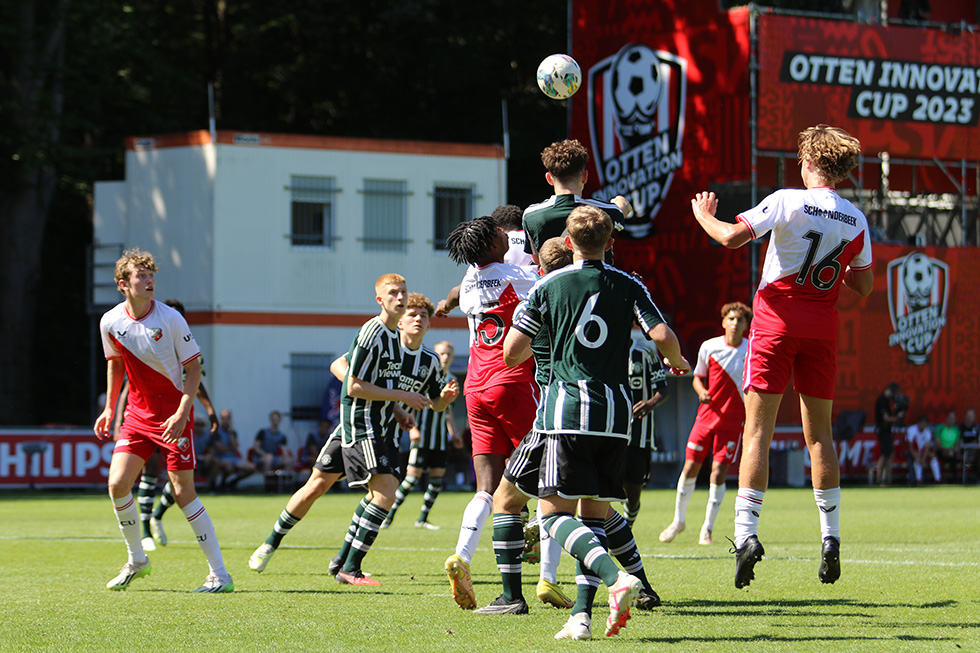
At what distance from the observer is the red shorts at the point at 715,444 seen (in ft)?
44.2

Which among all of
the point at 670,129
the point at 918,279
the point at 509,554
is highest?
the point at 670,129

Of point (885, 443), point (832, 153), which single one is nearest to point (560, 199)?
point (832, 153)

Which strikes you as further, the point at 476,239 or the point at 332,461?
the point at 332,461

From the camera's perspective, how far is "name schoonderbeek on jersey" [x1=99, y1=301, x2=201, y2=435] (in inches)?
372

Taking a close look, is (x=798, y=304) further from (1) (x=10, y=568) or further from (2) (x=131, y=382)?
(1) (x=10, y=568)

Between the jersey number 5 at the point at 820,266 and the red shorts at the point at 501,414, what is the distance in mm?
1768

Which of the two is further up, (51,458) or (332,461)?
(332,461)

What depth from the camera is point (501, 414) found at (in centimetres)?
845

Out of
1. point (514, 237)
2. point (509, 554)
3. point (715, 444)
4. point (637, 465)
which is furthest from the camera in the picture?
point (715, 444)

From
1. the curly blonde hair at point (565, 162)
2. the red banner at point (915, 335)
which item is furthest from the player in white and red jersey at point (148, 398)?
the red banner at point (915, 335)

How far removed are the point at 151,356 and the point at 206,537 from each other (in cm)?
127

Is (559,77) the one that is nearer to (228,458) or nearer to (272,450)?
(228,458)

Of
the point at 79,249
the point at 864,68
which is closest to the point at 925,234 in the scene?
the point at 864,68

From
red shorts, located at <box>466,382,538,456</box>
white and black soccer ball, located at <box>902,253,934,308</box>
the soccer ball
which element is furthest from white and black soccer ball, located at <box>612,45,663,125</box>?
red shorts, located at <box>466,382,538,456</box>
